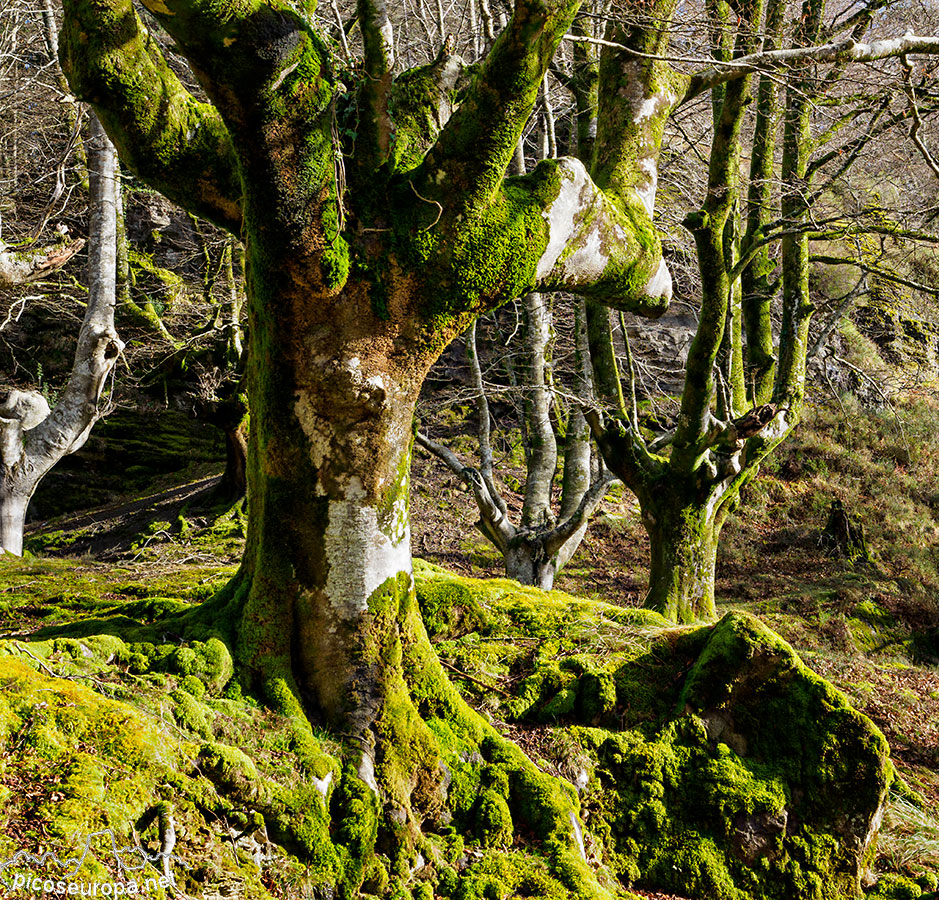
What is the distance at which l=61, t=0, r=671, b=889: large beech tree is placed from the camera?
119 inches

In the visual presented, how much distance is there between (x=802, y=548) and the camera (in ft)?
48.1

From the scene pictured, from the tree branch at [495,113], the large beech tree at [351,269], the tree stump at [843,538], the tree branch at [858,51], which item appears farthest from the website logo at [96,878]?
the tree stump at [843,538]

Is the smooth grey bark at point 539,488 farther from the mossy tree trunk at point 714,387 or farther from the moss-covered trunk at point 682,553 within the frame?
the moss-covered trunk at point 682,553

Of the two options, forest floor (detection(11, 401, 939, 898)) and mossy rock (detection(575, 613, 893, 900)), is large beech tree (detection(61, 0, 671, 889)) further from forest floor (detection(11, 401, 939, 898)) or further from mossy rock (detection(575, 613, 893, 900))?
forest floor (detection(11, 401, 939, 898))

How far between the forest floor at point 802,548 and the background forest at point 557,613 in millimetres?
98

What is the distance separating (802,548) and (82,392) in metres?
13.0

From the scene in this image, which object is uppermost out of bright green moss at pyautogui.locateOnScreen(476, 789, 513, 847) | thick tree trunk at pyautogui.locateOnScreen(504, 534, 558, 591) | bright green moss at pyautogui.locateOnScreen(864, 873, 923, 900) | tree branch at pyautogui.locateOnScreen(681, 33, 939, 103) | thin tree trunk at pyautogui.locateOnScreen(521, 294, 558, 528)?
tree branch at pyautogui.locateOnScreen(681, 33, 939, 103)

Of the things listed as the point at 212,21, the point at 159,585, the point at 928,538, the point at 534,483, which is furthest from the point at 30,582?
the point at 928,538

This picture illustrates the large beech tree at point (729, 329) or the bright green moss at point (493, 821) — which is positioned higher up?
the large beech tree at point (729, 329)

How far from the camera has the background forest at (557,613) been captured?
2.86 metres

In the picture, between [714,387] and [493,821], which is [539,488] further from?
[493,821]

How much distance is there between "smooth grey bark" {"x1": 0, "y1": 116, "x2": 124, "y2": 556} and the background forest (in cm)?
4

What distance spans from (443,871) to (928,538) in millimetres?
15080

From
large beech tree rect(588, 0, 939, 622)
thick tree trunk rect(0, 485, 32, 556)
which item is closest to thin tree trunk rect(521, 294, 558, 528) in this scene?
large beech tree rect(588, 0, 939, 622)
